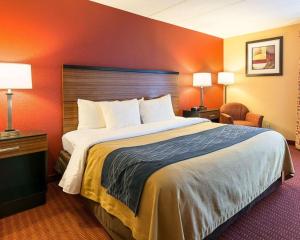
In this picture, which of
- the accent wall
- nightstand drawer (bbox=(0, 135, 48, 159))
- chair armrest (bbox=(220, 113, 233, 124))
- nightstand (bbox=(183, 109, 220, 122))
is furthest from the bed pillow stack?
the accent wall

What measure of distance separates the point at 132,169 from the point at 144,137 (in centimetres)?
85

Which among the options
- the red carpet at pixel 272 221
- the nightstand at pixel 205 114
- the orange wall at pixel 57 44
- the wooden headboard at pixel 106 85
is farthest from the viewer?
the nightstand at pixel 205 114

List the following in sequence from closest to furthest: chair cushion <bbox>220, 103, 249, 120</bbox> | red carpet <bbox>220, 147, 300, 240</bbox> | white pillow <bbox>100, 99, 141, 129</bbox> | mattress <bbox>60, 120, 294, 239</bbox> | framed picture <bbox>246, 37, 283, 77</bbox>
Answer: mattress <bbox>60, 120, 294, 239</bbox> → red carpet <bbox>220, 147, 300, 240</bbox> → white pillow <bbox>100, 99, 141, 129</bbox> → framed picture <bbox>246, 37, 283, 77</bbox> → chair cushion <bbox>220, 103, 249, 120</bbox>

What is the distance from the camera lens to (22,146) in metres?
2.17

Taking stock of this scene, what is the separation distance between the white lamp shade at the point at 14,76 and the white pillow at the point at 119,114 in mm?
910

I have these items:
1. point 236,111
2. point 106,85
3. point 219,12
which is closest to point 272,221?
point 106,85

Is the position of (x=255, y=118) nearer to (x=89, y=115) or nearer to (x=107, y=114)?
(x=107, y=114)

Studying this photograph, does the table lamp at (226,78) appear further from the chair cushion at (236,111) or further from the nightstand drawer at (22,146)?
the nightstand drawer at (22,146)

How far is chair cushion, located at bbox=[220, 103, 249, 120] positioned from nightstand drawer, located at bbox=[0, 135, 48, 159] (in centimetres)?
367

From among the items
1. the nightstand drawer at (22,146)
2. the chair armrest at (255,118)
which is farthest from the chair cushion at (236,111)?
the nightstand drawer at (22,146)

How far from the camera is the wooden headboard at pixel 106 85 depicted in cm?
291

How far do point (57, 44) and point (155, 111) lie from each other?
5.10ft

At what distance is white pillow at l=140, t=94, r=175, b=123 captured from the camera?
3.24m

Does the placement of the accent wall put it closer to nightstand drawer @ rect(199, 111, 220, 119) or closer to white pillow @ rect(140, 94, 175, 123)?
nightstand drawer @ rect(199, 111, 220, 119)
